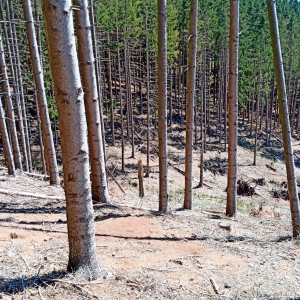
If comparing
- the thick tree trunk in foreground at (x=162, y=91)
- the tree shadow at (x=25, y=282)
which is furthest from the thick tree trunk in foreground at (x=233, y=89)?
the tree shadow at (x=25, y=282)

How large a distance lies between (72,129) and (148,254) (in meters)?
2.72

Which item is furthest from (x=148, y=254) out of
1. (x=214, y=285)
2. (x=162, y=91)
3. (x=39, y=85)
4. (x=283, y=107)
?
(x=39, y=85)

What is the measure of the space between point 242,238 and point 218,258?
169 cm

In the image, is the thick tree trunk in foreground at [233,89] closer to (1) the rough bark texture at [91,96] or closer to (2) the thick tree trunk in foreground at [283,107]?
(2) the thick tree trunk in foreground at [283,107]

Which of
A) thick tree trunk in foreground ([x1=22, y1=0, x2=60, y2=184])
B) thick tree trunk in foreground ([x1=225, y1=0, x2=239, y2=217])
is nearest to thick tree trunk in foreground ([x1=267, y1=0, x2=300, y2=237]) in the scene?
thick tree trunk in foreground ([x1=225, y1=0, x2=239, y2=217])

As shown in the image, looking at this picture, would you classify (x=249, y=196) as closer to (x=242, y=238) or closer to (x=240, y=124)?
(x=242, y=238)

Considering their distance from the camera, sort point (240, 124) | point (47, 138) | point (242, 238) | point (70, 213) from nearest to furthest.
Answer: point (70, 213), point (242, 238), point (47, 138), point (240, 124)

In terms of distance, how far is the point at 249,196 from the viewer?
60.0ft

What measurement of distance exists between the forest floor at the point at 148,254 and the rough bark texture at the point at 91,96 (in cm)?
64

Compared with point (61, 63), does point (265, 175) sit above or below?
below

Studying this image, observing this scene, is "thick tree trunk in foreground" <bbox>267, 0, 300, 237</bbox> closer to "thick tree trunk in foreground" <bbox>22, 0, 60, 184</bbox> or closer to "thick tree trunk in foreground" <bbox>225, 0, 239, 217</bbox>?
"thick tree trunk in foreground" <bbox>225, 0, 239, 217</bbox>

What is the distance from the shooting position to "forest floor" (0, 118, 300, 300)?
394 centimetres

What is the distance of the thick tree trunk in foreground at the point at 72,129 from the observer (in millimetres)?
3396

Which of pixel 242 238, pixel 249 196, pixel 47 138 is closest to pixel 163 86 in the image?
pixel 242 238
